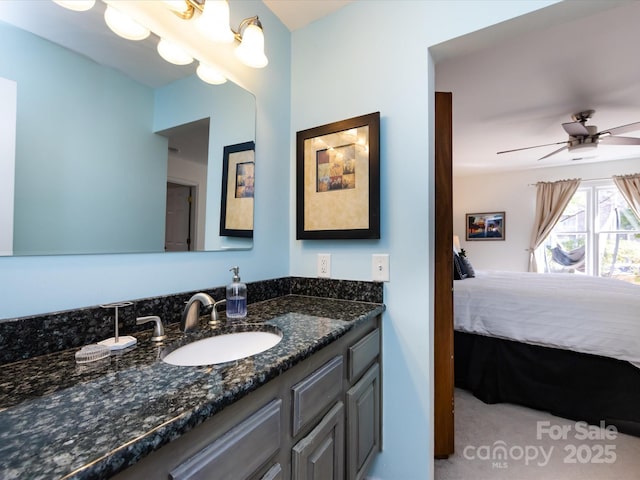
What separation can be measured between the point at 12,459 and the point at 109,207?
2.33 feet

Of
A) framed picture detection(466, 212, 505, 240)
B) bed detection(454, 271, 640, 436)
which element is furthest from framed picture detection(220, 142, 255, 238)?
framed picture detection(466, 212, 505, 240)

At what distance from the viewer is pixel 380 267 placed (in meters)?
1.38

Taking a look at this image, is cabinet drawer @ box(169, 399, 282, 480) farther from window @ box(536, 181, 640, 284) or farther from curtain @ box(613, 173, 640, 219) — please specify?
curtain @ box(613, 173, 640, 219)

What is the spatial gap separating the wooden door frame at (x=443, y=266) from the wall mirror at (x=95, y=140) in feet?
3.70

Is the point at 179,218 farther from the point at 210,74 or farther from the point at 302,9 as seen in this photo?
the point at 302,9

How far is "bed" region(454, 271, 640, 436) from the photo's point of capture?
1.87 meters

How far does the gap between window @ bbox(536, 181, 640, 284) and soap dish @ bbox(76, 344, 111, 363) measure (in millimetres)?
5959

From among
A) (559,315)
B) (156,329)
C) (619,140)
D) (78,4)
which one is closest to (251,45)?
(78,4)

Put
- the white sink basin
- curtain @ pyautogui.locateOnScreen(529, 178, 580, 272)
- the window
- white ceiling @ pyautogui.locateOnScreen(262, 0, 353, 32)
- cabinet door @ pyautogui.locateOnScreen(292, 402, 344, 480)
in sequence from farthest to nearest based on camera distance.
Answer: curtain @ pyautogui.locateOnScreen(529, 178, 580, 272) < the window < white ceiling @ pyautogui.locateOnScreen(262, 0, 353, 32) < the white sink basin < cabinet door @ pyautogui.locateOnScreen(292, 402, 344, 480)

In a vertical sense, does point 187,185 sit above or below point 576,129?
below

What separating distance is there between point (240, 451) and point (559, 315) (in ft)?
7.77

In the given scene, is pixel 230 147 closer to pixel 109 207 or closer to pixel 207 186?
pixel 207 186

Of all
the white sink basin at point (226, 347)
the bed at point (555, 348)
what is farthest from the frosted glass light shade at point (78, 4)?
the bed at point (555, 348)

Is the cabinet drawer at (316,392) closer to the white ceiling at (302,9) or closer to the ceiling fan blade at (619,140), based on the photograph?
the white ceiling at (302,9)
